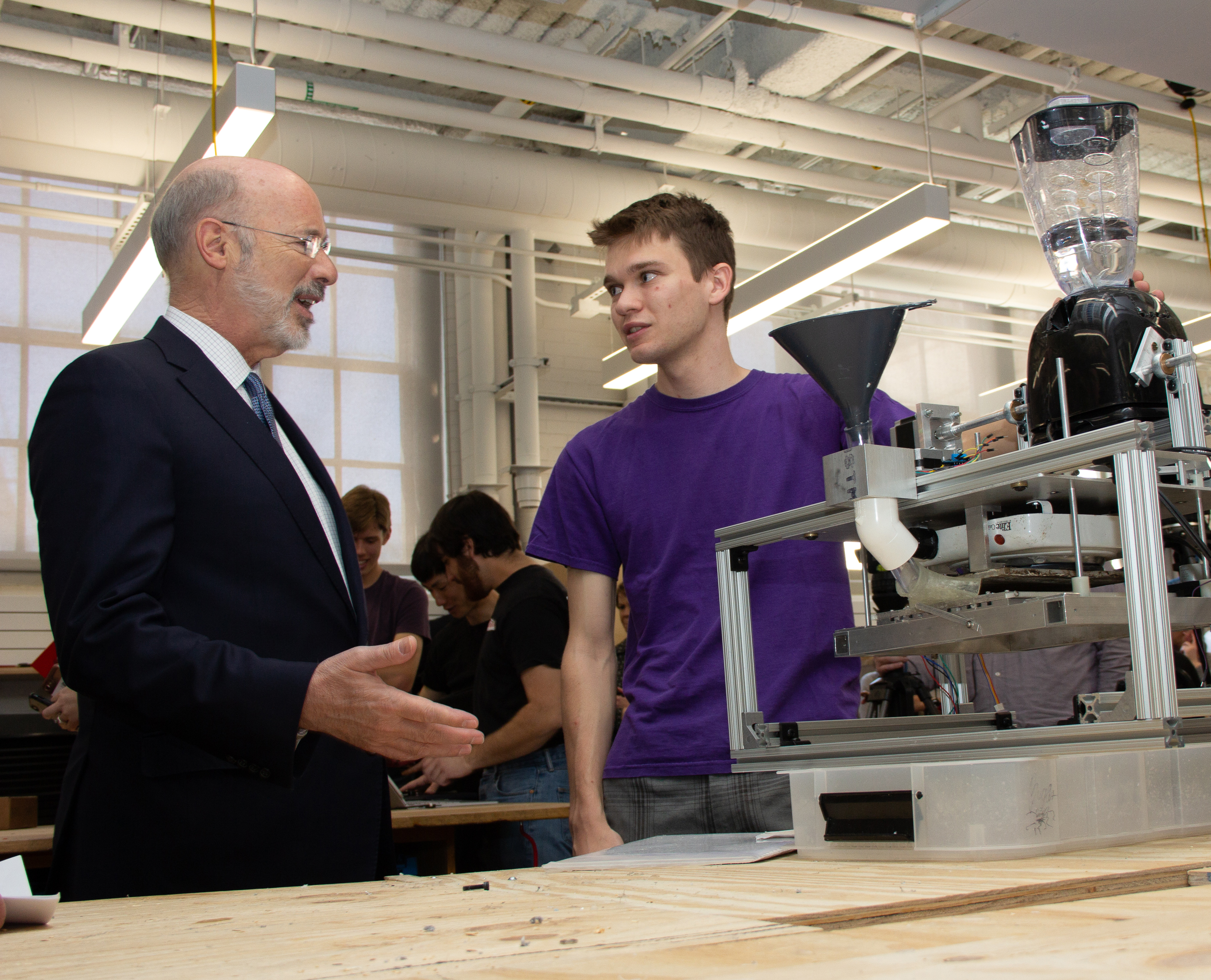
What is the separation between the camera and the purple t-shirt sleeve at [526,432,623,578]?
1697mm

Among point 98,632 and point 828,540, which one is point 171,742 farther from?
point 828,540

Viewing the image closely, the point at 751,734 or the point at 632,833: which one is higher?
the point at 751,734

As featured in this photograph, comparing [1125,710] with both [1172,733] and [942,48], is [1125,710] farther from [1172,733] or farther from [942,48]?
[942,48]

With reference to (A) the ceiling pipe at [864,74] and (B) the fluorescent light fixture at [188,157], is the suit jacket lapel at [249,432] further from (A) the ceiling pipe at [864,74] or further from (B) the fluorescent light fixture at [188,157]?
(A) the ceiling pipe at [864,74]

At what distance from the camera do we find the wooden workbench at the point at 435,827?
217 cm

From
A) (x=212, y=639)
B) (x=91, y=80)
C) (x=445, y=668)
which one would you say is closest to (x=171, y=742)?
(x=212, y=639)

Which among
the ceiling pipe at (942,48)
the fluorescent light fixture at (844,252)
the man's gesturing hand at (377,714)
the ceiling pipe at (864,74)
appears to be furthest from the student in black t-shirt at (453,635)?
the ceiling pipe at (864,74)

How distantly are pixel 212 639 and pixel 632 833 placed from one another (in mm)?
645

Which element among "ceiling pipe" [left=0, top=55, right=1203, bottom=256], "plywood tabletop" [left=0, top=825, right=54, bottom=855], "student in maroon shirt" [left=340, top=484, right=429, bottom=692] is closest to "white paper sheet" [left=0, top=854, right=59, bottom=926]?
Result: "plywood tabletop" [left=0, top=825, right=54, bottom=855]

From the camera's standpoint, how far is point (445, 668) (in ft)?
11.5

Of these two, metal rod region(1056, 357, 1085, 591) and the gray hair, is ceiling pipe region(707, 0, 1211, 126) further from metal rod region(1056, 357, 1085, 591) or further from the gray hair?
metal rod region(1056, 357, 1085, 591)

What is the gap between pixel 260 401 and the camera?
1.42 m

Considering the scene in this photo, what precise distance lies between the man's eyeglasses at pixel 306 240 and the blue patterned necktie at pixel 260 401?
7.2 inches

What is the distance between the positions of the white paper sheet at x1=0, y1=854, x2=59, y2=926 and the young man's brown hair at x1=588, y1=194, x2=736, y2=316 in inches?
47.7
